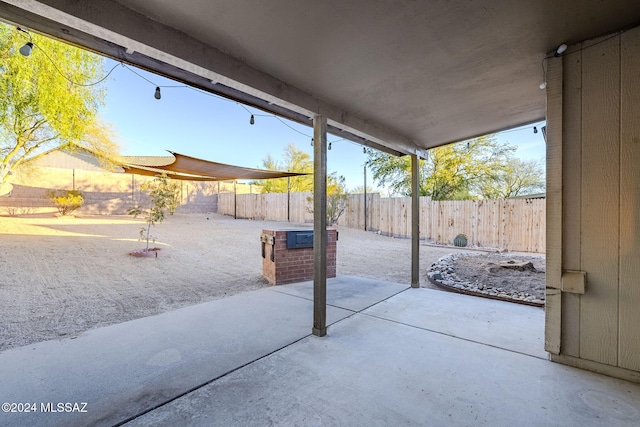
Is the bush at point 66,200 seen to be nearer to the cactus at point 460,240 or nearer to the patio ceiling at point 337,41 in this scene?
the patio ceiling at point 337,41

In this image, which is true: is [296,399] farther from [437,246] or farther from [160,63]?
[437,246]

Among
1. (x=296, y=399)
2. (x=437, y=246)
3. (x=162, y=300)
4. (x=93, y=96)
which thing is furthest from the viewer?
(x=437, y=246)

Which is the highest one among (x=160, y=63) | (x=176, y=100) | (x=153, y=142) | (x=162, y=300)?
(x=176, y=100)

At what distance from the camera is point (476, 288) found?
14.3ft

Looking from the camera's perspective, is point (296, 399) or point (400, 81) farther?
point (400, 81)

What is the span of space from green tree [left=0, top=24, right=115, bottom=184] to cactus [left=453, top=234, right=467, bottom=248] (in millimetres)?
11370

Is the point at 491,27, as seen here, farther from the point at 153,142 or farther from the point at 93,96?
the point at 153,142

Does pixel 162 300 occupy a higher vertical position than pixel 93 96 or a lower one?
lower

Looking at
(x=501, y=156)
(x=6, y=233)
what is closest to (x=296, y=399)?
(x=6, y=233)

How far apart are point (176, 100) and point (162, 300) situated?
9652 millimetres

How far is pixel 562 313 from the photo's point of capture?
7.11ft

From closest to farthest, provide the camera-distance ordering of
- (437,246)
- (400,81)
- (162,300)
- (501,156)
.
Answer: (400,81)
(162,300)
(437,246)
(501,156)

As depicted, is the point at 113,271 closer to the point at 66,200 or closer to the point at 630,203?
the point at 630,203

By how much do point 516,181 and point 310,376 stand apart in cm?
1600
